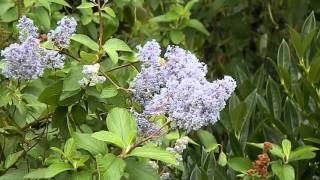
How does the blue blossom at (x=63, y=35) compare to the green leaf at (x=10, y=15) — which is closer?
the blue blossom at (x=63, y=35)

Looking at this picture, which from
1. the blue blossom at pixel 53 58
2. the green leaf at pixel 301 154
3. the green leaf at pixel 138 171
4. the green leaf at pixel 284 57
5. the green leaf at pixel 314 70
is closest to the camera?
the green leaf at pixel 138 171

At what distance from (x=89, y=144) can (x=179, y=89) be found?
0.88ft

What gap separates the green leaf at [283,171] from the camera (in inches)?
72.4

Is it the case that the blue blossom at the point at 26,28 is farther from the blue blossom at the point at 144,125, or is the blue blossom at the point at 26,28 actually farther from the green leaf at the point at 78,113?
the blue blossom at the point at 144,125

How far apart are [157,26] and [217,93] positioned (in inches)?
68.6

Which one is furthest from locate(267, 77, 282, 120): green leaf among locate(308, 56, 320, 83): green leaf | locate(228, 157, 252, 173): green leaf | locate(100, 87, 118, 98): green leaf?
locate(100, 87, 118, 98): green leaf

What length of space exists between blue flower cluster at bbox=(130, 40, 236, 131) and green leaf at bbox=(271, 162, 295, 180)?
44cm

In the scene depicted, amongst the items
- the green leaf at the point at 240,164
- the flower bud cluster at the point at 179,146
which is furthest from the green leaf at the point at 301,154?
the flower bud cluster at the point at 179,146

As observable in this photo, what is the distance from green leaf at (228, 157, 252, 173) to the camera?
196 cm

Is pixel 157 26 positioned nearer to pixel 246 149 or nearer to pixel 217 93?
pixel 246 149

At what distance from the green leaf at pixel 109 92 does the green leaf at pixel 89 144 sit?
116mm

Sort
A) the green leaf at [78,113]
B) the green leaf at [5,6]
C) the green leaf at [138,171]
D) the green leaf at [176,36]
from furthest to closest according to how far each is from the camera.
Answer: the green leaf at [176,36], the green leaf at [5,6], the green leaf at [78,113], the green leaf at [138,171]

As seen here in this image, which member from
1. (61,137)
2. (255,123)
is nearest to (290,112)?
(255,123)

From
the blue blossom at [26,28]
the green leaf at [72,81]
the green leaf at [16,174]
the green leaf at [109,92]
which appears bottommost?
the green leaf at [16,174]
